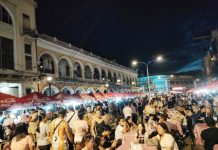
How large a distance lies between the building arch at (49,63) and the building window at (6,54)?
6.52 metres

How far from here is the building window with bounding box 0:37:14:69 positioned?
2402 cm

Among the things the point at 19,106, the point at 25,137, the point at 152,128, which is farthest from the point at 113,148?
the point at 19,106

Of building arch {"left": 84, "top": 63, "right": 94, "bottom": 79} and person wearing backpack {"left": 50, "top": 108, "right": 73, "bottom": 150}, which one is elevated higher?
building arch {"left": 84, "top": 63, "right": 94, "bottom": 79}

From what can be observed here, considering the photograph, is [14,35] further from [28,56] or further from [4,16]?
[28,56]

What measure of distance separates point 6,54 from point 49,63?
872 cm

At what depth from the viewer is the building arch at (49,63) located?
31969 mm

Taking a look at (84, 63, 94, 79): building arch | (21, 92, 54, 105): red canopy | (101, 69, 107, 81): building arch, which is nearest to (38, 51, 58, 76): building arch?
(84, 63, 94, 79): building arch

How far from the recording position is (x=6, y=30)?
2486cm

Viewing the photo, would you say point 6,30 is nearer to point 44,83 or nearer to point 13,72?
point 13,72

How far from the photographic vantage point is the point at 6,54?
2464cm

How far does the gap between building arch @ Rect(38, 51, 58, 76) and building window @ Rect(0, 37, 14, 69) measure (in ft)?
21.4

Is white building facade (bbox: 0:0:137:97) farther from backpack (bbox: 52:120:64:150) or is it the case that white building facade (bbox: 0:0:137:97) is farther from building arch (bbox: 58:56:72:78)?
backpack (bbox: 52:120:64:150)

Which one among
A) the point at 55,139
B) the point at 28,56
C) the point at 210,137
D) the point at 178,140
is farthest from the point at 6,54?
the point at 210,137

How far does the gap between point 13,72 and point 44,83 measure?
5655 mm
